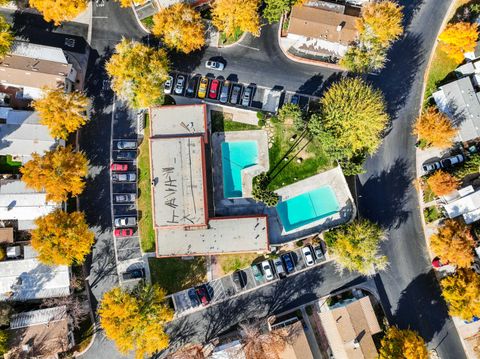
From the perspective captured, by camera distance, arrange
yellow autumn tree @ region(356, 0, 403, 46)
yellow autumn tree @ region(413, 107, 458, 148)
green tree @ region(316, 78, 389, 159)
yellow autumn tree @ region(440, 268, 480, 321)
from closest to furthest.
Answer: green tree @ region(316, 78, 389, 159), yellow autumn tree @ region(440, 268, 480, 321), yellow autumn tree @ region(356, 0, 403, 46), yellow autumn tree @ region(413, 107, 458, 148)

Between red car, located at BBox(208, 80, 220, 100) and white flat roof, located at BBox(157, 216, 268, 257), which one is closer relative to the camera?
white flat roof, located at BBox(157, 216, 268, 257)

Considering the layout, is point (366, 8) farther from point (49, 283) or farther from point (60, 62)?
point (49, 283)

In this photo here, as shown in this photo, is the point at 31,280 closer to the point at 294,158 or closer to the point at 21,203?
the point at 21,203

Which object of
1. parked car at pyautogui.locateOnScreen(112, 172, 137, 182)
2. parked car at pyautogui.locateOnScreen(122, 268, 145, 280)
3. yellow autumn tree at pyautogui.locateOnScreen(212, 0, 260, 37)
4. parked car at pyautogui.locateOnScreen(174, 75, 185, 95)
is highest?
yellow autumn tree at pyautogui.locateOnScreen(212, 0, 260, 37)

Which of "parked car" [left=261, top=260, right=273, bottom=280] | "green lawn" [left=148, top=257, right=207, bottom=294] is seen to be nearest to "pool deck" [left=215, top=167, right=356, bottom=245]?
"parked car" [left=261, top=260, right=273, bottom=280]

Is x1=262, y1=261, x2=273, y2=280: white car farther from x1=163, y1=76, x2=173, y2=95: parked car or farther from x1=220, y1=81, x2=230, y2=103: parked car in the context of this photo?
x1=163, y1=76, x2=173, y2=95: parked car

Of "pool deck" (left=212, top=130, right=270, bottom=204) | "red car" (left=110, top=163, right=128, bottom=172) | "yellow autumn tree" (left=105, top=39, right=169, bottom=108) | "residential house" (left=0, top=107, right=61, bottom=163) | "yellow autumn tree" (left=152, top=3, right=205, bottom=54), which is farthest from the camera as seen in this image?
"pool deck" (left=212, top=130, right=270, bottom=204)

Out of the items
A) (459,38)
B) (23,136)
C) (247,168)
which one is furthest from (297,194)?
(23,136)

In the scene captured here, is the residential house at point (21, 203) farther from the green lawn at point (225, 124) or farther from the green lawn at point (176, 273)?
the green lawn at point (225, 124)

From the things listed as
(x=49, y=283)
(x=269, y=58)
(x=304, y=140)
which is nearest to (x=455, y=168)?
(x=304, y=140)
